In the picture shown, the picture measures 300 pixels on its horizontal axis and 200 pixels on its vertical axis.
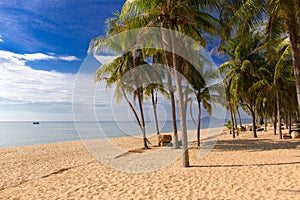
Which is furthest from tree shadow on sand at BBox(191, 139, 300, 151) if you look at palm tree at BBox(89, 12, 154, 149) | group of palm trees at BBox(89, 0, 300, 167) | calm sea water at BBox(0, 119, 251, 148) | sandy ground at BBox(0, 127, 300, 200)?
calm sea water at BBox(0, 119, 251, 148)

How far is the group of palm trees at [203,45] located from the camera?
7.22 metres

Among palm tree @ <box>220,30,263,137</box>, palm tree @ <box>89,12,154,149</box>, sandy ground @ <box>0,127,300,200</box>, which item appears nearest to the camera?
sandy ground @ <box>0,127,300,200</box>

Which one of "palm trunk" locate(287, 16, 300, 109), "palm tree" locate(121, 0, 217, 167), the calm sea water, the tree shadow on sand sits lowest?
the calm sea water

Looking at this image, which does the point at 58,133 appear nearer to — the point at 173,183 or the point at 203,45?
the point at 203,45

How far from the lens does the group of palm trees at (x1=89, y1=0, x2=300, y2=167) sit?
722cm

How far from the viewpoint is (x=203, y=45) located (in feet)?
33.1

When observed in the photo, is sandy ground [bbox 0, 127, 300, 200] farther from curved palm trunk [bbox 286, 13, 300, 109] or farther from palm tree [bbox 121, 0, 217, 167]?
curved palm trunk [bbox 286, 13, 300, 109]

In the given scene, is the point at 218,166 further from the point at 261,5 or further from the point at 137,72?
the point at 137,72

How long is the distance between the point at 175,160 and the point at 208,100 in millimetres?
7182

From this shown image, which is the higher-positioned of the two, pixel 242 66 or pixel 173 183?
pixel 242 66

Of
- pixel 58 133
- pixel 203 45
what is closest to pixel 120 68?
pixel 203 45

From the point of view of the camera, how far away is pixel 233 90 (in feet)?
54.2

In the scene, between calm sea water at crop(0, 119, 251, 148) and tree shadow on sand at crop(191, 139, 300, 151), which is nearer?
tree shadow on sand at crop(191, 139, 300, 151)

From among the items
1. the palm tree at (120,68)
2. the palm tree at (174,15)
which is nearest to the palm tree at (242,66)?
the palm tree at (120,68)
